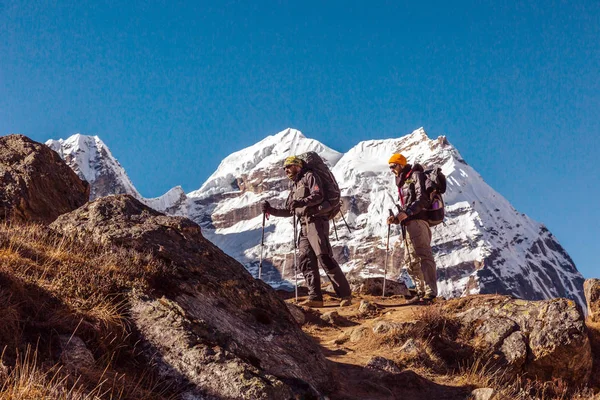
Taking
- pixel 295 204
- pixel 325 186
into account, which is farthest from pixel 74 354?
pixel 325 186

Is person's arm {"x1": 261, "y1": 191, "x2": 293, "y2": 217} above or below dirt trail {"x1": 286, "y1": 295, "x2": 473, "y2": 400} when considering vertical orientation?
above

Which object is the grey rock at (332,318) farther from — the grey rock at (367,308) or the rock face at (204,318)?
the rock face at (204,318)

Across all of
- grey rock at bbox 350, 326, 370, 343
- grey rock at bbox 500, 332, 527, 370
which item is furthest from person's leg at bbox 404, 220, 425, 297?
grey rock at bbox 500, 332, 527, 370

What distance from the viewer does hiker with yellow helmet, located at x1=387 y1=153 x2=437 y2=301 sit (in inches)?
458

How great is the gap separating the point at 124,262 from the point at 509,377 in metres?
4.68

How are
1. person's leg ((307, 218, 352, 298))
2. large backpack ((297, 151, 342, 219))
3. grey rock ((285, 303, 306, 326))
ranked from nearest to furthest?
grey rock ((285, 303, 306, 326)) < person's leg ((307, 218, 352, 298)) < large backpack ((297, 151, 342, 219))

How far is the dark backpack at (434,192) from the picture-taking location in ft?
38.2

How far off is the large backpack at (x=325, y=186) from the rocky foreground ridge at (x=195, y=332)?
261 centimetres

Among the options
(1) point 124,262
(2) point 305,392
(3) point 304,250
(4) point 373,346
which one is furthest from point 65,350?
(3) point 304,250

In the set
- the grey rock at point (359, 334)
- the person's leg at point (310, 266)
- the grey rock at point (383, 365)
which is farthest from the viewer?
the person's leg at point (310, 266)

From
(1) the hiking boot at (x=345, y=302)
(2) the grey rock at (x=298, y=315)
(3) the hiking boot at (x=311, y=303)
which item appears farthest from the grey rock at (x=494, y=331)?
(3) the hiking boot at (x=311, y=303)

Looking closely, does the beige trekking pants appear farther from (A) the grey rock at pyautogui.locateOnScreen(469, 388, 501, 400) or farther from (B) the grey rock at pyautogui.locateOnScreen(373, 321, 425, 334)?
(A) the grey rock at pyautogui.locateOnScreen(469, 388, 501, 400)

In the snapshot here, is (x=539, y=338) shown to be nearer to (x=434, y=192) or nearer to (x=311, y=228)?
(x=434, y=192)

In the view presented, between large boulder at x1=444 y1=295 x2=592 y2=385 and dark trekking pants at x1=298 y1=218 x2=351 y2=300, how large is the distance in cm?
366
